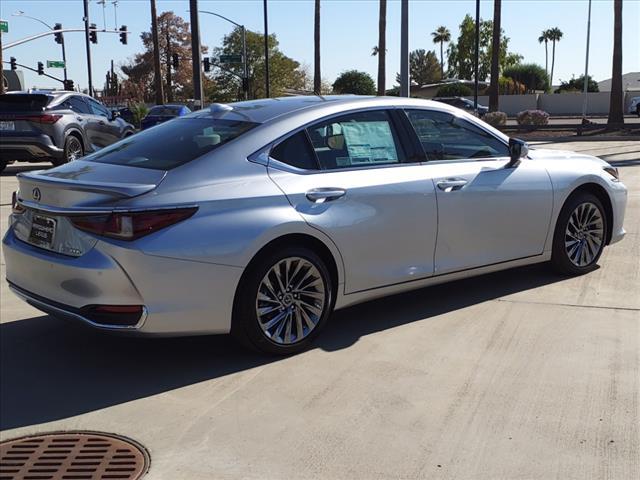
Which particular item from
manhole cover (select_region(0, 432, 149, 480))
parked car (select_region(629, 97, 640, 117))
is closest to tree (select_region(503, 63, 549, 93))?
parked car (select_region(629, 97, 640, 117))

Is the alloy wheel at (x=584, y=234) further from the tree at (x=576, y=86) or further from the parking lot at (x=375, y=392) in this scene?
the tree at (x=576, y=86)

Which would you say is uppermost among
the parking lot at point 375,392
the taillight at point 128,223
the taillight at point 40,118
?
the taillight at point 40,118

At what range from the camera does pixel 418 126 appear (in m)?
5.29

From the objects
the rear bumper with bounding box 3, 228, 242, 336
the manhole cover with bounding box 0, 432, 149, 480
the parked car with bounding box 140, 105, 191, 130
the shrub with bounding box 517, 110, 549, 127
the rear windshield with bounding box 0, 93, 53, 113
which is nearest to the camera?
the manhole cover with bounding box 0, 432, 149, 480

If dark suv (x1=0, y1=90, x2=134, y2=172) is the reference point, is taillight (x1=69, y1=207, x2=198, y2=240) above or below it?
below

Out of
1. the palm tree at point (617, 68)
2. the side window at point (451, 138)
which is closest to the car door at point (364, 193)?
the side window at point (451, 138)

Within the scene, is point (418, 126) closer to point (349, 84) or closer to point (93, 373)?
point (93, 373)

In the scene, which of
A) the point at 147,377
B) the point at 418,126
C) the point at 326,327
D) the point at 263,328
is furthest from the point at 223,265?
the point at 418,126

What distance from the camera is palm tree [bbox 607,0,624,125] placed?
96.3 feet

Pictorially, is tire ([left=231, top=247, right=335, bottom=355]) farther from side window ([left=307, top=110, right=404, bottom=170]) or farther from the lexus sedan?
side window ([left=307, top=110, right=404, bottom=170])

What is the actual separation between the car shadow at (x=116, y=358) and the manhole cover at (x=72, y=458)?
0.25 meters

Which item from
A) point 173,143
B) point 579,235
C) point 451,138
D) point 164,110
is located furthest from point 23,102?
point 579,235

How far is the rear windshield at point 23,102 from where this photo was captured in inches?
576

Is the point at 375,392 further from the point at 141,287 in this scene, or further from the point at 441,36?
the point at 441,36
